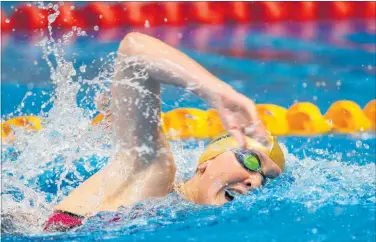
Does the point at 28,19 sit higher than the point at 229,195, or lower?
higher

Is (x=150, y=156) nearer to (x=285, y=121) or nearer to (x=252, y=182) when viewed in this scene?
(x=252, y=182)

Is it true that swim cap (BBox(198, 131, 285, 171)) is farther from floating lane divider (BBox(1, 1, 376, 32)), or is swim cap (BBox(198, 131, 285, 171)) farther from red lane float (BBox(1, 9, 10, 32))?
red lane float (BBox(1, 9, 10, 32))

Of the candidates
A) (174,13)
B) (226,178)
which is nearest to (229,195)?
(226,178)

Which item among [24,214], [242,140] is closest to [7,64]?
[24,214]

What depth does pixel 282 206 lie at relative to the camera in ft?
6.74

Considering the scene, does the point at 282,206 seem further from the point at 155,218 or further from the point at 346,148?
the point at 346,148

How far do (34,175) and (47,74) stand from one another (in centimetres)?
186

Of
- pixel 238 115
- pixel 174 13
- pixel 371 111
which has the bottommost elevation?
pixel 238 115

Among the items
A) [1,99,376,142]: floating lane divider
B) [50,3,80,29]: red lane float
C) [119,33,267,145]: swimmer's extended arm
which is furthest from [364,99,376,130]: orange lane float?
[50,3,80,29]: red lane float

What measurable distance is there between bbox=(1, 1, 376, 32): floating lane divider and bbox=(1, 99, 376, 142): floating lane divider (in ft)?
5.05

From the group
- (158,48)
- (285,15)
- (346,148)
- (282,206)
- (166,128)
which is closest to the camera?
(158,48)

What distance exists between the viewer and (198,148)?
3033 mm

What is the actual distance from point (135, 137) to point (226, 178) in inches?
10.6

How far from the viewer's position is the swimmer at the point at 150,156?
1.68m
